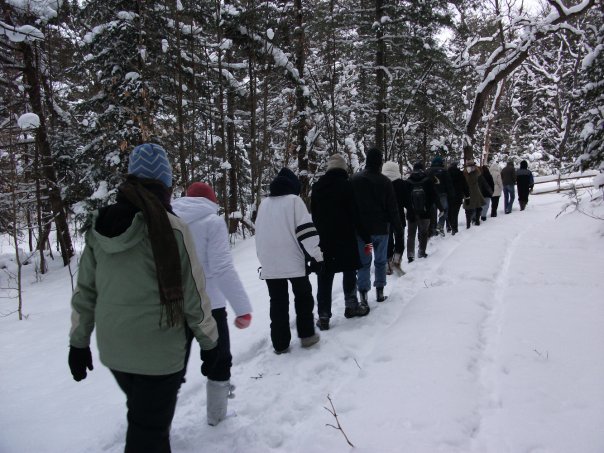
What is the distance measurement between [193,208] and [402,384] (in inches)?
95.5

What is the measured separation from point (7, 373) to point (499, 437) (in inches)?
231

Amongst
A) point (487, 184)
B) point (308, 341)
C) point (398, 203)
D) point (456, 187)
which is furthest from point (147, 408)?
point (487, 184)

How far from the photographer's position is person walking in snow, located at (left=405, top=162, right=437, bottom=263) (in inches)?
345

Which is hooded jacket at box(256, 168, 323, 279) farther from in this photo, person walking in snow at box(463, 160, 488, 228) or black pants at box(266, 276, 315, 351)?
person walking in snow at box(463, 160, 488, 228)

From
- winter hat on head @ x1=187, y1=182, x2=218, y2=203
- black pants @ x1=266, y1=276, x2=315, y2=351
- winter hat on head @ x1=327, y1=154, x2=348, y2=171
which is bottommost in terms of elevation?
black pants @ x1=266, y1=276, x2=315, y2=351

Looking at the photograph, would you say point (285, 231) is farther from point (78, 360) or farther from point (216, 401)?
point (78, 360)

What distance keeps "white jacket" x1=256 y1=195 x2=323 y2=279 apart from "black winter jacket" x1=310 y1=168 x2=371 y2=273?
81 centimetres

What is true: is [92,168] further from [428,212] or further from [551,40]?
[551,40]

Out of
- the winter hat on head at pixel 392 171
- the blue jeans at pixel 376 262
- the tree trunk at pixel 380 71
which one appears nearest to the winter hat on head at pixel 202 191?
the blue jeans at pixel 376 262

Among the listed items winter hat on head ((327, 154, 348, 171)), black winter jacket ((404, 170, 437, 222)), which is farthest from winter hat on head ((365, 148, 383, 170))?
black winter jacket ((404, 170, 437, 222))

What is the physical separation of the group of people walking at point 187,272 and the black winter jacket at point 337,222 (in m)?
0.01

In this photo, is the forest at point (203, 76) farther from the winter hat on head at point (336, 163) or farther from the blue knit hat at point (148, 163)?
the blue knit hat at point (148, 163)

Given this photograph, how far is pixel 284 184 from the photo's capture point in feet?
14.9

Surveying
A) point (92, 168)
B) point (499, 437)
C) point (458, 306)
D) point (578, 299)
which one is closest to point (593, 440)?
point (499, 437)
